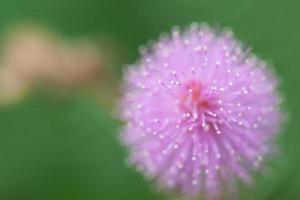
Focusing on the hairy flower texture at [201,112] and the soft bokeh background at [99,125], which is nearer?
the hairy flower texture at [201,112]

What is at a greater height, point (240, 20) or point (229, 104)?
point (240, 20)

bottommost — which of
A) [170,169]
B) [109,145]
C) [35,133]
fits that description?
[170,169]

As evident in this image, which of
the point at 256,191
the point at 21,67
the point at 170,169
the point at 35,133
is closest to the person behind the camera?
the point at 170,169

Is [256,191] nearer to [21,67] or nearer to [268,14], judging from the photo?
[268,14]

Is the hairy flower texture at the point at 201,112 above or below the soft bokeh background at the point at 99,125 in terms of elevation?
below

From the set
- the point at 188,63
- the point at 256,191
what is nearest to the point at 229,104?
the point at 188,63

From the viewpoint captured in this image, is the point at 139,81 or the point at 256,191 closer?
the point at 139,81
